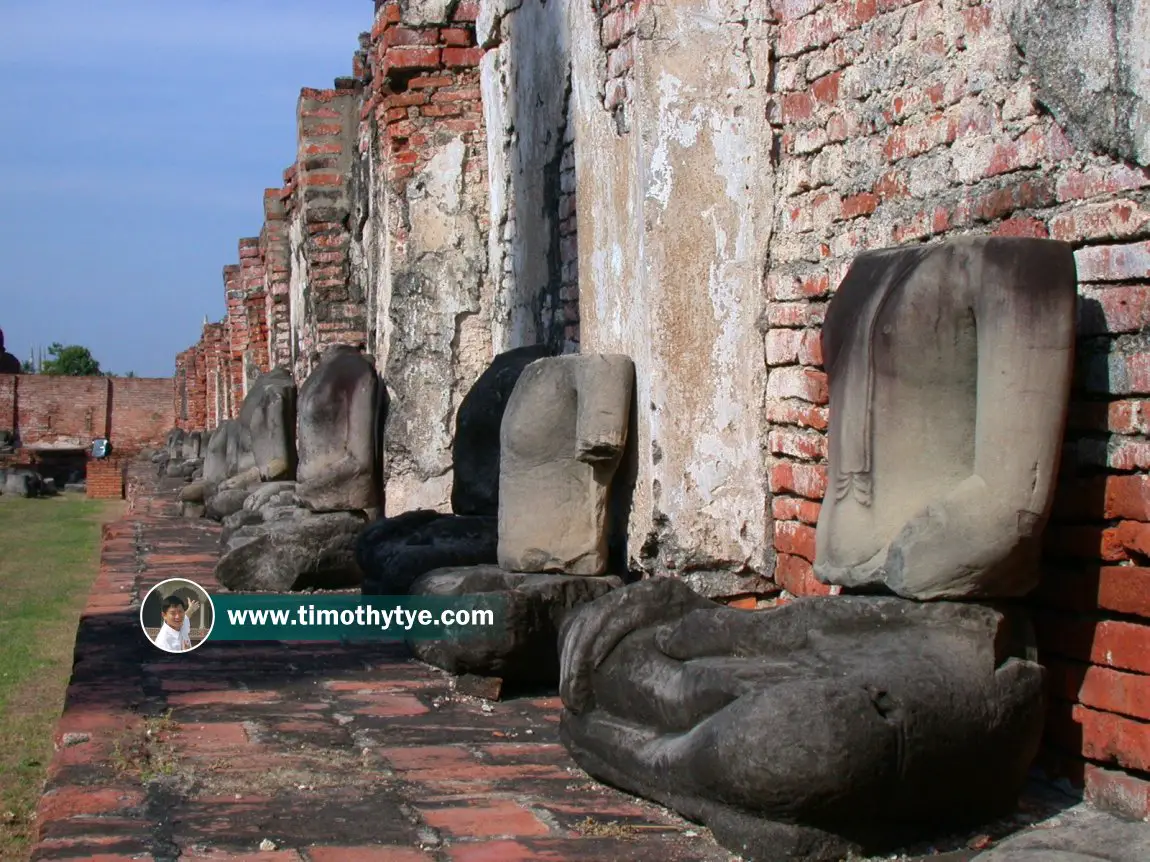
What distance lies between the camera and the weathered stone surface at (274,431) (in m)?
9.64

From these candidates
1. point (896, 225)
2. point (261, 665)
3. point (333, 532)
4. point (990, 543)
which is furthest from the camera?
point (333, 532)

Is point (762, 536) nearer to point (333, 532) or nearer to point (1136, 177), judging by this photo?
point (1136, 177)

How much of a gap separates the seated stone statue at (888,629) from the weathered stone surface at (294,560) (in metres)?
3.45

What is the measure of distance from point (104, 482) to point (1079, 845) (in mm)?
22468

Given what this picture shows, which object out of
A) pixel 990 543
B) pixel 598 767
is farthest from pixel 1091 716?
pixel 598 767

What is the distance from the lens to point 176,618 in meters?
5.34

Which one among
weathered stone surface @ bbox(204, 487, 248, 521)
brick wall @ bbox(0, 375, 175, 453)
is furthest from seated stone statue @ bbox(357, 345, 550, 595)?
brick wall @ bbox(0, 375, 175, 453)

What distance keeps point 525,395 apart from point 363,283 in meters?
6.48

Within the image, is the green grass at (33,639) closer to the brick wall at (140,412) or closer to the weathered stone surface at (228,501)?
the weathered stone surface at (228,501)

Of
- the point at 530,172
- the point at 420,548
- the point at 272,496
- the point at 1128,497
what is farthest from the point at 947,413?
the point at 272,496

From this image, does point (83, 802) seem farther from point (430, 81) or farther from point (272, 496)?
point (272, 496)

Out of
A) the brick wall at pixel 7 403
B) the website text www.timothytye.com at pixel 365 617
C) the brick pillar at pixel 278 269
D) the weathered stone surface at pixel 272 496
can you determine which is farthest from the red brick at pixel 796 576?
the brick wall at pixel 7 403

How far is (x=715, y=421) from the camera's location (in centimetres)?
434

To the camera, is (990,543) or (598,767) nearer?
(990,543)
